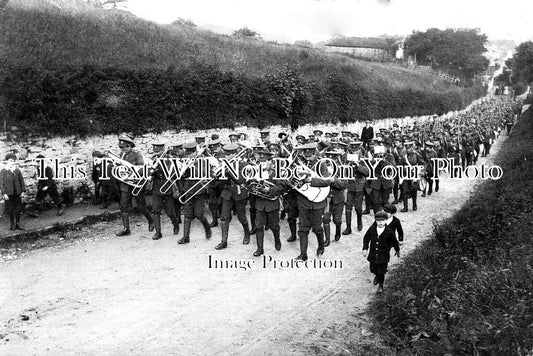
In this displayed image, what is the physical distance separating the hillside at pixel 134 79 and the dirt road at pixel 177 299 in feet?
13.7

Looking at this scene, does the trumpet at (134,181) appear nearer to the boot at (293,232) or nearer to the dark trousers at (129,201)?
the dark trousers at (129,201)

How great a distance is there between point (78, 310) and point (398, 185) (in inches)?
382

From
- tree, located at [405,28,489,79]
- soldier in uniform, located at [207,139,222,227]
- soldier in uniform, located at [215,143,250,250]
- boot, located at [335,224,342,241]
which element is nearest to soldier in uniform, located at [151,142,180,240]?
soldier in uniform, located at [207,139,222,227]

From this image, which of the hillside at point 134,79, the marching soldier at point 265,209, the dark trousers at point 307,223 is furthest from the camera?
the hillside at point 134,79

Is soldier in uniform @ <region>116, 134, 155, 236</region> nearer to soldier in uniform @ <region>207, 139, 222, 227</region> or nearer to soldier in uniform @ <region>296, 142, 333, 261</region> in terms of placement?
soldier in uniform @ <region>207, 139, 222, 227</region>

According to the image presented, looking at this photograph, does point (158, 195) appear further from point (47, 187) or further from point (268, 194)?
point (47, 187)

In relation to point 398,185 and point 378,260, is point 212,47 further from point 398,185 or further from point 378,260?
point 378,260

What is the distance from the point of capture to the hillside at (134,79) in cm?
1246

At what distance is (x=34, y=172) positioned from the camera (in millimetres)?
11914

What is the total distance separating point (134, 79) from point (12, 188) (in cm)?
536

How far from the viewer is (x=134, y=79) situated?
565 inches

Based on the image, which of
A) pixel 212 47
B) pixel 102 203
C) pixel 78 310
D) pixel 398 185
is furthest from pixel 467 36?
pixel 78 310

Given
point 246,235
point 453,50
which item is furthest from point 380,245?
point 453,50

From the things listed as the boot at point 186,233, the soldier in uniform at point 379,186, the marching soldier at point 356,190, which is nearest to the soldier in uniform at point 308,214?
the marching soldier at point 356,190
